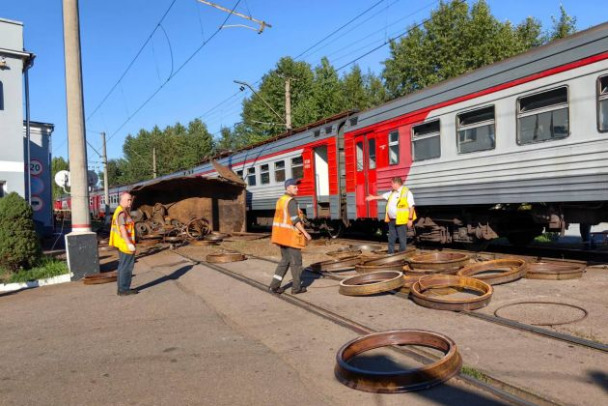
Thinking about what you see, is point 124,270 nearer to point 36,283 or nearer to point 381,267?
point 36,283

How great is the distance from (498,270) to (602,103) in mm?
2945

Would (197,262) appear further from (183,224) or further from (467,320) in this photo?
(467,320)

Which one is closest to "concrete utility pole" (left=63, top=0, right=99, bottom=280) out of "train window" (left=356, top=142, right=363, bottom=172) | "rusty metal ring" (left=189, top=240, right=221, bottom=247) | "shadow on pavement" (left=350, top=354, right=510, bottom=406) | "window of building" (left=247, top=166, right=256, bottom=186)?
"rusty metal ring" (left=189, top=240, right=221, bottom=247)

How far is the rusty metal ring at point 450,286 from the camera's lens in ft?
18.4

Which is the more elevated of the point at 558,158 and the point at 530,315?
the point at 558,158

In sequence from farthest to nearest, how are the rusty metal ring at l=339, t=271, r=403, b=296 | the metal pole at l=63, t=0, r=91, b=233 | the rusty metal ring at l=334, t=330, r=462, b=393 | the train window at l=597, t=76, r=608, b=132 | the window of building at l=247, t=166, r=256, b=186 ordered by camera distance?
the window of building at l=247, t=166, r=256, b=186, the metal pole at l=63, t=0, r=91, b=233, the train window at l=597, t=76, r=608, b=132, the rusty metal ring at l=339, t=271, r=403, b=296, the rusty metal ring at l=334, t=330, r=462, b=393

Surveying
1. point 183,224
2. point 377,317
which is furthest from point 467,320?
point 183,224

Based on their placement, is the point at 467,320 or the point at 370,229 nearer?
the point at 467,320

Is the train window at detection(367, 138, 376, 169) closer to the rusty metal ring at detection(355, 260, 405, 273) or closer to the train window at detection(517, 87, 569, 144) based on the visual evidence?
the train window at detection(517, 87, 569, 144)

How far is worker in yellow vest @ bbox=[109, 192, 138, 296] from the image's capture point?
25.4ft

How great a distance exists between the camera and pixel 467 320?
5.25 metres

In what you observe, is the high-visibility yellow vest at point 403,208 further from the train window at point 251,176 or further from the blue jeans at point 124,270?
the train window at point 251,176

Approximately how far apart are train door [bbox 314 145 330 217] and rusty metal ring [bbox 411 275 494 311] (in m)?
7.84

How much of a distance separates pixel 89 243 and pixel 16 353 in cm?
506
